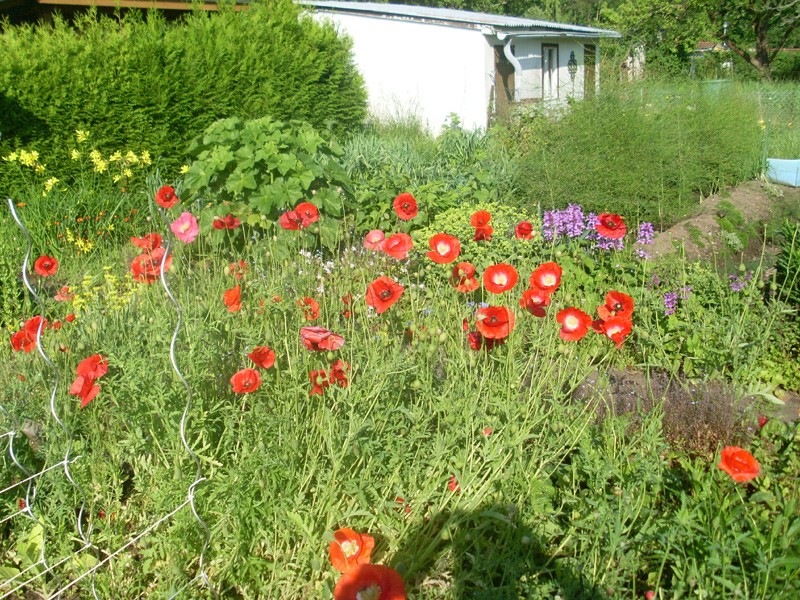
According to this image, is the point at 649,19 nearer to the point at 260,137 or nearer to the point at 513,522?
the point at 260,137

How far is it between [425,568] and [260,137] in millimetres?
3760

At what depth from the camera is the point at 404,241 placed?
2.84m

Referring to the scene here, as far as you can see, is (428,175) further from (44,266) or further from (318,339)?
(318,339)

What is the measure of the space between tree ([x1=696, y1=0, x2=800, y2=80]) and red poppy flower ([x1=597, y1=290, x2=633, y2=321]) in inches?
720

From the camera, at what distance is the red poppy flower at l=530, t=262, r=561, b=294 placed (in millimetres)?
2465

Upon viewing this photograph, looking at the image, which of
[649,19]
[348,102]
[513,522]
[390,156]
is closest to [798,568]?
[513,522]

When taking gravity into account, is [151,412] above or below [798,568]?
above

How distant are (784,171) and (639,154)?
9.51ft

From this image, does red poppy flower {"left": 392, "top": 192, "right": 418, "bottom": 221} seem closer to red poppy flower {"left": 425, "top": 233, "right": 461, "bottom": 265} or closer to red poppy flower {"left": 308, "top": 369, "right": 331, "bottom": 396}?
red poppy flower {"left": 425, "top": 233, "right": 461, "bottom": 265}

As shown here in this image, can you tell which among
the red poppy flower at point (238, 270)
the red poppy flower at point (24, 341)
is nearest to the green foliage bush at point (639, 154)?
the red poppy flower at point (238, 270)

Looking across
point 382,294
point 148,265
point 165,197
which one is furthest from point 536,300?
point 165,197

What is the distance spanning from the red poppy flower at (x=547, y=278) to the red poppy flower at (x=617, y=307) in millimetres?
166

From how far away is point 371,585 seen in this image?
1620 millimetres

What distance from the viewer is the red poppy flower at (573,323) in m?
2.38
